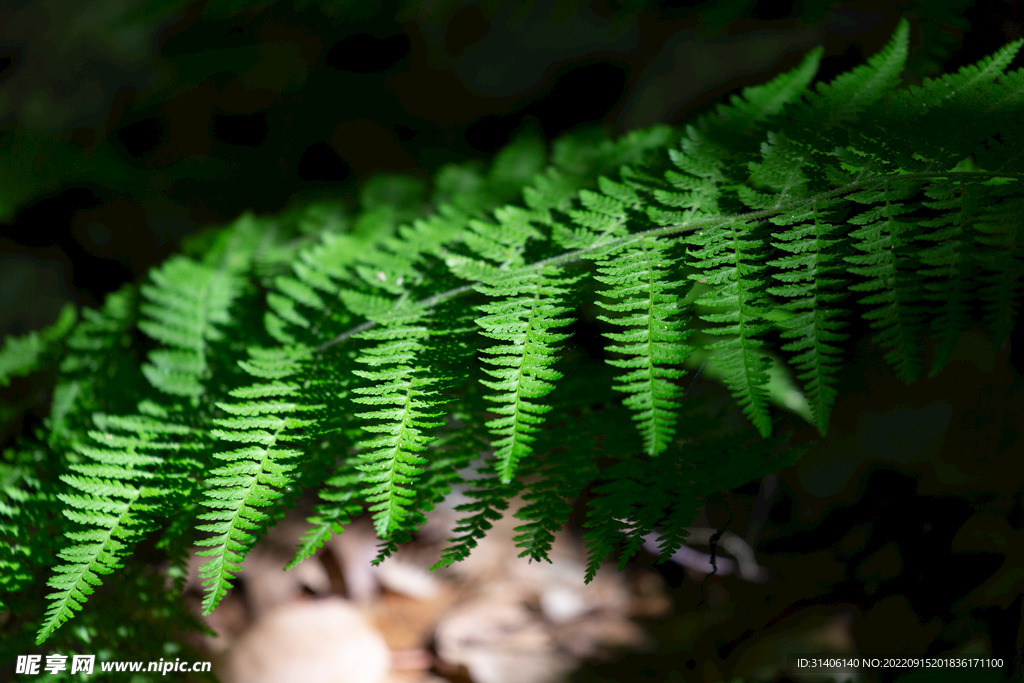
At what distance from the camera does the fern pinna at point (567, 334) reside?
1.32m

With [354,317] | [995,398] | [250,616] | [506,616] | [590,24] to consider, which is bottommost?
[250,616]

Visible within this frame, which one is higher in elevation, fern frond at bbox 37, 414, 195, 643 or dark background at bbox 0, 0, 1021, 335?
dark background at bbox 0, 0, 1021, 335

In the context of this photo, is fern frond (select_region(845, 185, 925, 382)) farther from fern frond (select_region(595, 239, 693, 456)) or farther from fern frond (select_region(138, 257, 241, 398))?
fern frond (select_region(138, 257, 241, 398))

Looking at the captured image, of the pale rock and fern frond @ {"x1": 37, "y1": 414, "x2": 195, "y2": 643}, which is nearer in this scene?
fern frond @ {"x1": 37, "y1": 414, "x2": 195, "y2": 643}

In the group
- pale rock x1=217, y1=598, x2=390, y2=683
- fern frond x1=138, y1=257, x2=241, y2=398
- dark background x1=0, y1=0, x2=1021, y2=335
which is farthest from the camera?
dark background x1=0, y1=0, x2=1021, y2=335

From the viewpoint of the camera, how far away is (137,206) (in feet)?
11.1

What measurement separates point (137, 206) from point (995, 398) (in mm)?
4279

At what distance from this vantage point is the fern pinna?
51.9 inches

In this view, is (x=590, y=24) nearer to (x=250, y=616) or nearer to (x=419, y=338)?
(x=419, y=338)

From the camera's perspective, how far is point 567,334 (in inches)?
56.7

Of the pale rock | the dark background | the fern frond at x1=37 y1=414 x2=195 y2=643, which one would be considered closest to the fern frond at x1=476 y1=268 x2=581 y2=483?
the fern frond at x1=37 y1=414 x2=195 y2=643

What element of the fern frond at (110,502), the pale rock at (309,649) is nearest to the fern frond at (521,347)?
the fern frond at (110,502)

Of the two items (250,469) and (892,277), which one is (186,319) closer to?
(250,469)

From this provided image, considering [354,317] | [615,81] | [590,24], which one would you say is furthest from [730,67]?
[354,317]
